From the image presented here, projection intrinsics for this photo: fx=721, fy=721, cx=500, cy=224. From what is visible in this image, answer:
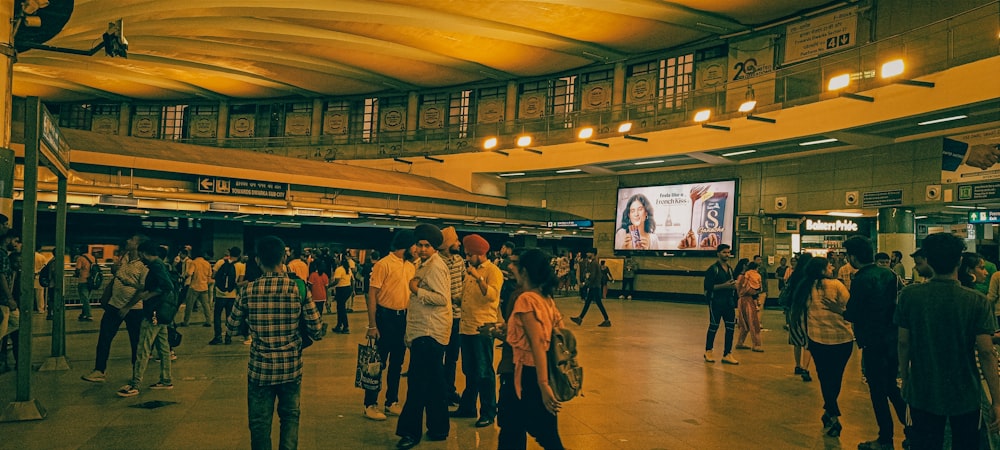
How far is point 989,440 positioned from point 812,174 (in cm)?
1748

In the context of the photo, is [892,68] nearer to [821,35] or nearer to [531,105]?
[821,35]

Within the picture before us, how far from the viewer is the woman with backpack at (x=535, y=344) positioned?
12.7 feet

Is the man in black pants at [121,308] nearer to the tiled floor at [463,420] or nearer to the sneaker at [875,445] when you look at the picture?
the tiled floor at [463,420]

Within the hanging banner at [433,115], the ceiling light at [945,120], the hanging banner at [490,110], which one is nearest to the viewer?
the ceiling light at [945,120]

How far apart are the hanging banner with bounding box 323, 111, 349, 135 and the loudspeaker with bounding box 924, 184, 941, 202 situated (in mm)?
24172

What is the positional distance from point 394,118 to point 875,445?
94.6 ft

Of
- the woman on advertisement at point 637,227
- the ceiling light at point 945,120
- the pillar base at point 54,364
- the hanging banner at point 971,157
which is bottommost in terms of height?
the pillar base at point 54,364

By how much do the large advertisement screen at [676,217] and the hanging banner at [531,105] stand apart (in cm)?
545

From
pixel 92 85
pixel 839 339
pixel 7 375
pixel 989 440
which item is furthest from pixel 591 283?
pixel 92 85

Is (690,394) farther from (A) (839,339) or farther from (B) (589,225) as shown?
(B) (589,225)

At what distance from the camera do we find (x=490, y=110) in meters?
30.2

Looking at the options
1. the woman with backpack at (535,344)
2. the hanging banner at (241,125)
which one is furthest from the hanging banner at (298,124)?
the woman with backpack at (535,344)

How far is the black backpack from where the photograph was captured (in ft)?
40.3

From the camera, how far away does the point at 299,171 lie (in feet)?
74.6
